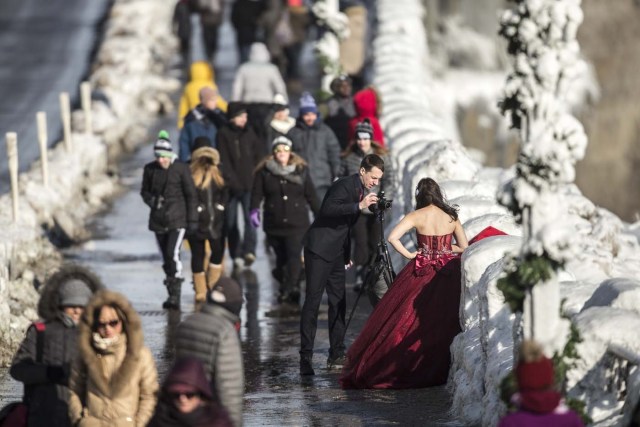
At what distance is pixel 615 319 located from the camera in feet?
34.2

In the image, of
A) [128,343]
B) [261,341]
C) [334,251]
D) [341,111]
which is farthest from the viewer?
[341,111]

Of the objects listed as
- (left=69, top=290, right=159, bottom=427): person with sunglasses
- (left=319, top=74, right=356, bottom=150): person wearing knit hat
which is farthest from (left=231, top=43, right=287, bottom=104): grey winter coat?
(left=69, top=290, right=159, bottom=427): person with sunglasses

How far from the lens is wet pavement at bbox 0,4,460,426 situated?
13.1 meters

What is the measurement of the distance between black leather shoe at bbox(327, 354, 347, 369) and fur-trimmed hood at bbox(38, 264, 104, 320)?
16.6 ft

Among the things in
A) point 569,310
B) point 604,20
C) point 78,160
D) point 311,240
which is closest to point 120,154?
point 78,160

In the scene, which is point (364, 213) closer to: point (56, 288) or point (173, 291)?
point (173, 291)

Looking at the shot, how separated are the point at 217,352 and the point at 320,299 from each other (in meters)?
5.64

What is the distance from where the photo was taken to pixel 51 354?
1014 cm

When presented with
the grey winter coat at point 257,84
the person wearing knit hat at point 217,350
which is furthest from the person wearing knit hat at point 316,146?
the person wearing knit hat at point 217,350

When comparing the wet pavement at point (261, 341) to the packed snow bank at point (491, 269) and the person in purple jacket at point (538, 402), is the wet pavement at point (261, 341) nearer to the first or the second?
the packed snow bank at point (491, 269)

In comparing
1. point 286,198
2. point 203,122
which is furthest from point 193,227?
point 203,122

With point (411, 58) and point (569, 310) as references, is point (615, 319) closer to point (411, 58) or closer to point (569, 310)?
point (569, 310)

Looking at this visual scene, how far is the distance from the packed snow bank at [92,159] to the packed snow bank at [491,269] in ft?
11.8

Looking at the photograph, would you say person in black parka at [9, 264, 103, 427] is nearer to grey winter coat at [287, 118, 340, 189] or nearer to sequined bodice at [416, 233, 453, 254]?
sequined bodice at [416, 233, 453, 254]
